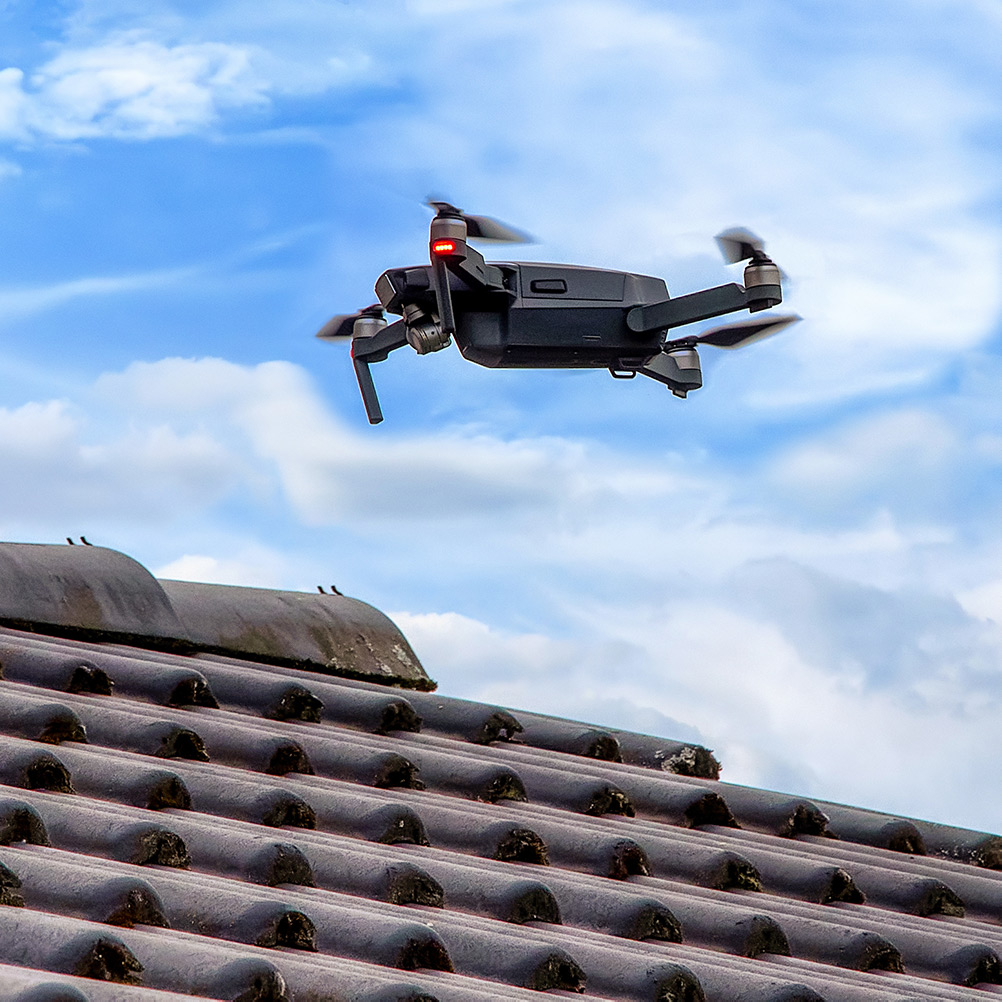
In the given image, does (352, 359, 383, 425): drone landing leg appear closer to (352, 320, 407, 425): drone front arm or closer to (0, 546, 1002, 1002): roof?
(352, 320, 407, 425): drone front arm

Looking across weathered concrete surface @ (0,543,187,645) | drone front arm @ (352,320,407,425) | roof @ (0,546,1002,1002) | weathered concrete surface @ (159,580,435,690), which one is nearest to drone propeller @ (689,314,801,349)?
drone front arm @ (352,320,407,425)

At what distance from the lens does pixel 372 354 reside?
17.3 feet

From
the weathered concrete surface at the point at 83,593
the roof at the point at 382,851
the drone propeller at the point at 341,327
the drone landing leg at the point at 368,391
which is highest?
the drone propeller at the point at 341,327

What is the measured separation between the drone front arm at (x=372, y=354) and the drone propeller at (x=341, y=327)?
0.10 meters

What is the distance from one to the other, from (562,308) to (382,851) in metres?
1.82

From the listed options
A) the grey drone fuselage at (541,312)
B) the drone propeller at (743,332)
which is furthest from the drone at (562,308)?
the drone propeller at (743,332)

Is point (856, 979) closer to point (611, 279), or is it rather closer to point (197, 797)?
point (197, 797)

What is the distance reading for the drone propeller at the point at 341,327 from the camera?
5.35 m

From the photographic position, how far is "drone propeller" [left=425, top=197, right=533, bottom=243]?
443 cm

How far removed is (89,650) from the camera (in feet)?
15.8

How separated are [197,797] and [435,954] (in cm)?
91

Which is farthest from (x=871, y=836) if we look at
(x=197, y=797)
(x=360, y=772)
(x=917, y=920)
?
(x=197, y=797)

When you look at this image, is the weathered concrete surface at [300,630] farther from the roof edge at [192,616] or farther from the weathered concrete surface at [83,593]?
the weathered concrete surface at [83,593]

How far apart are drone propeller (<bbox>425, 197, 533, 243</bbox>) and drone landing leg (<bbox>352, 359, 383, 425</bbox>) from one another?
854 mm
